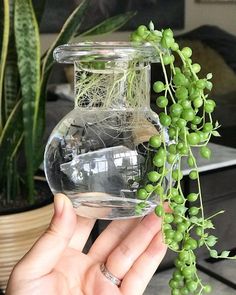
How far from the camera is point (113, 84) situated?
520 millimetres

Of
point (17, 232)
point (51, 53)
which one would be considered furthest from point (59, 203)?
point (51, 53)

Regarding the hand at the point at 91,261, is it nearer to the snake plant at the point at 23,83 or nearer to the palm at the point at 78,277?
the palm at the point at 78,277

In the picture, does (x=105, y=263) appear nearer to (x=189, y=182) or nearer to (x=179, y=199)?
(x=179, y=199)

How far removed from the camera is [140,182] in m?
0.51

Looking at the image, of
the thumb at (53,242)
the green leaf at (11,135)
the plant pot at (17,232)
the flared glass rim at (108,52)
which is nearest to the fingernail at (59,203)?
the thumb at (53,242)

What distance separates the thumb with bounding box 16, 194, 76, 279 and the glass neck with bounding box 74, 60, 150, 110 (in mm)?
104

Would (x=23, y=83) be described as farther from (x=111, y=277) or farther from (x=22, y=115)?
(x=111, y=277)

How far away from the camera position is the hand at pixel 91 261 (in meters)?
0.60

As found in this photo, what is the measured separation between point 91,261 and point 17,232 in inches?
23.1

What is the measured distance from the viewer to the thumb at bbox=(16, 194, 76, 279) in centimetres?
54

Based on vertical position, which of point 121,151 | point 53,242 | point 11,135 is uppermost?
point 121,151

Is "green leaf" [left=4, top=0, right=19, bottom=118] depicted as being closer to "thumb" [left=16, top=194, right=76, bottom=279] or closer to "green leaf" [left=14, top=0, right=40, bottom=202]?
"green leaf" [left=14, top=0, right=40, bottom=202]

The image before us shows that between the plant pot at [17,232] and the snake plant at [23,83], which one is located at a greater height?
the snake plant at [23,83]

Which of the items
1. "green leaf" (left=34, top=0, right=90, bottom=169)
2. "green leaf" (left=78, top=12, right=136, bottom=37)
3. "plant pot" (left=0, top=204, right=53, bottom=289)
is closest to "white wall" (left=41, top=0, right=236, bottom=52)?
"green leaf" (left=78, top=12, right=136, bottom=37)
